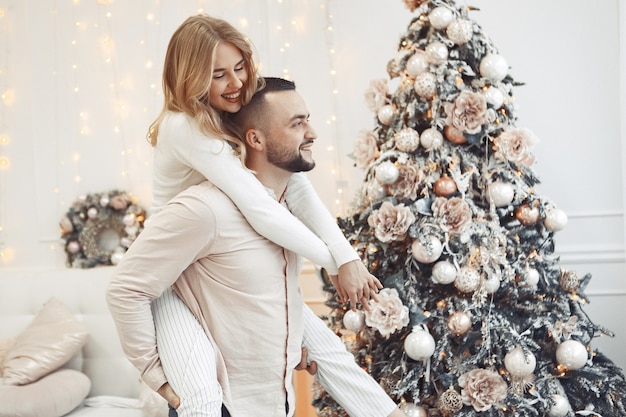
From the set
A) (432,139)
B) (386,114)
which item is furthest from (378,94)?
(432,139)

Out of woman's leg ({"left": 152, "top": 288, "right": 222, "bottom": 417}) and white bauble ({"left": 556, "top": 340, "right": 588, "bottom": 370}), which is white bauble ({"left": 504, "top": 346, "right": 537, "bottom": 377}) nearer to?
white bauble ({"left": 556, "top": 340, "right": 588, "bottom": 370})

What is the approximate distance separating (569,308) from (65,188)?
Answer: 9.16 feet

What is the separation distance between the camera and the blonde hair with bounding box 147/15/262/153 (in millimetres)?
1668

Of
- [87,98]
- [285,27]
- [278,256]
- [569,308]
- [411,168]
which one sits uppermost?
[285,27]

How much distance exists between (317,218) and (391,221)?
0.57 meters

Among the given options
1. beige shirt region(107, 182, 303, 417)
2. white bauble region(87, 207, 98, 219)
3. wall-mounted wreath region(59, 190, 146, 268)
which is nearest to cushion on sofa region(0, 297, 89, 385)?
wall-mounted wreath region(59, 190, 146, 268)

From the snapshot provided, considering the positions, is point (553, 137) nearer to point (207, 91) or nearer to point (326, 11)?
point (326, 11)

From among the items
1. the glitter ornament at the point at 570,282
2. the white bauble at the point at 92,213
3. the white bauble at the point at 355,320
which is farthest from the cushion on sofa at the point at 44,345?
the glitter ornament at the point at 570,282

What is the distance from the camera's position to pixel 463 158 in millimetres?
2416

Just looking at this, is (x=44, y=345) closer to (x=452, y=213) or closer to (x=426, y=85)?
(x=452, y=213)

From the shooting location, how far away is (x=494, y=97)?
241 centimetres

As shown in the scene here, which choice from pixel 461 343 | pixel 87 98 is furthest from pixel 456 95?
pixel 87 98

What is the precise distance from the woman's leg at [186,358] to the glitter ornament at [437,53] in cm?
135

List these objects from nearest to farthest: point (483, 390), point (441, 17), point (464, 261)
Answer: point (483, 390) → point (464, 261) → point (441, 17)
